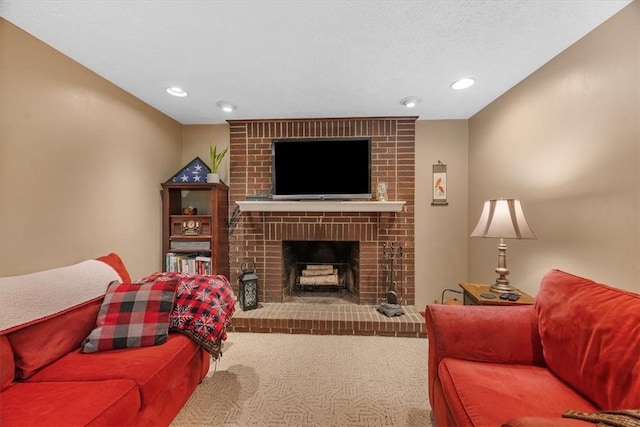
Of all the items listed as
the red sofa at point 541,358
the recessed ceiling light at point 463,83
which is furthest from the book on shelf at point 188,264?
the recessed ceiling light at point 463,83

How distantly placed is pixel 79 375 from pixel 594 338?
2242 millimetres

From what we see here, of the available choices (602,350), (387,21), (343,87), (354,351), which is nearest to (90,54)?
(343,87)

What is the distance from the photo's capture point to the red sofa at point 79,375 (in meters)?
0.95

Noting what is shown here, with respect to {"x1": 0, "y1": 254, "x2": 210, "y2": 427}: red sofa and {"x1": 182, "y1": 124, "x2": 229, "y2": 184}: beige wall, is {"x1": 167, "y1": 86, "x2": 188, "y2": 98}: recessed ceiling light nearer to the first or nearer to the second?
{"x1": 182, "y1": 124, "x2": 229, "y2": 184}: beige wall

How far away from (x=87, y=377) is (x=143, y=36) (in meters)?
1.87

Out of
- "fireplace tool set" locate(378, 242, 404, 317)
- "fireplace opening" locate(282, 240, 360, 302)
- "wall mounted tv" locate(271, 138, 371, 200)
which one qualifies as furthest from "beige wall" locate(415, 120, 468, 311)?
"fireplace opening" locate(282, 240, 360, 302)

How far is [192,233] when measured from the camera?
8.82 ft

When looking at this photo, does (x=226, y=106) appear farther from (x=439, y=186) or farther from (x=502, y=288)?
(x=502, y=288)

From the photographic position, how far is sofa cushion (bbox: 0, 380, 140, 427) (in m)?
0.90

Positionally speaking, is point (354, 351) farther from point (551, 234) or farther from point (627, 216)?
point (627, 216)

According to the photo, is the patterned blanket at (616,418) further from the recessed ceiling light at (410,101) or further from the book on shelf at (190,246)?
the book on shelf at (190,246)

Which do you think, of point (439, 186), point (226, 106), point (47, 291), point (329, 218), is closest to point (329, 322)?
point (329, 218)

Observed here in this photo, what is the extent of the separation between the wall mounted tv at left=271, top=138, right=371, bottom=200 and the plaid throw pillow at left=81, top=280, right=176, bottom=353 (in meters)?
1.53

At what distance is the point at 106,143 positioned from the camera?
202 centimetres
